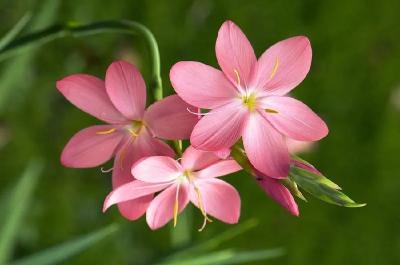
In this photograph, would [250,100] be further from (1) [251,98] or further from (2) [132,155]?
(2) [132,155]

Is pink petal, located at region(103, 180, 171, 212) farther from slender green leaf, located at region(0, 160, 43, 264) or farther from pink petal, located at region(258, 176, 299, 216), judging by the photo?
slender green leaf, located at region(0, 160, 43, 264)

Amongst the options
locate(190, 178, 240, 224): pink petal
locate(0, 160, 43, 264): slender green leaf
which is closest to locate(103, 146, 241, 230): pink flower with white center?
locate(190, 178, 240, 224): pink petal

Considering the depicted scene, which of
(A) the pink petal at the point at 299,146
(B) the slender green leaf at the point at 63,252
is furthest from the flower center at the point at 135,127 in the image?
(A) the pink petal at the point at 299,146

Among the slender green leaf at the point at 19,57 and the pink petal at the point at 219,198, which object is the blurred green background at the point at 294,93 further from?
the pink petal at the point at 219,198

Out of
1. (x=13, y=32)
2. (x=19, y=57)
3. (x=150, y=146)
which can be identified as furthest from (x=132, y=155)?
(x=19, y=57)

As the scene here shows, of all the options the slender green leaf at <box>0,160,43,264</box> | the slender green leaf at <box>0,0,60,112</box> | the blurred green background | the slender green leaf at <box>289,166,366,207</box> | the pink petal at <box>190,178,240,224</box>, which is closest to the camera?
the slender green leaf at <box>289,166,366,207</box>

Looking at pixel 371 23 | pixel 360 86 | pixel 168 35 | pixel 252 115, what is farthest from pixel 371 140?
pixel 252 115
